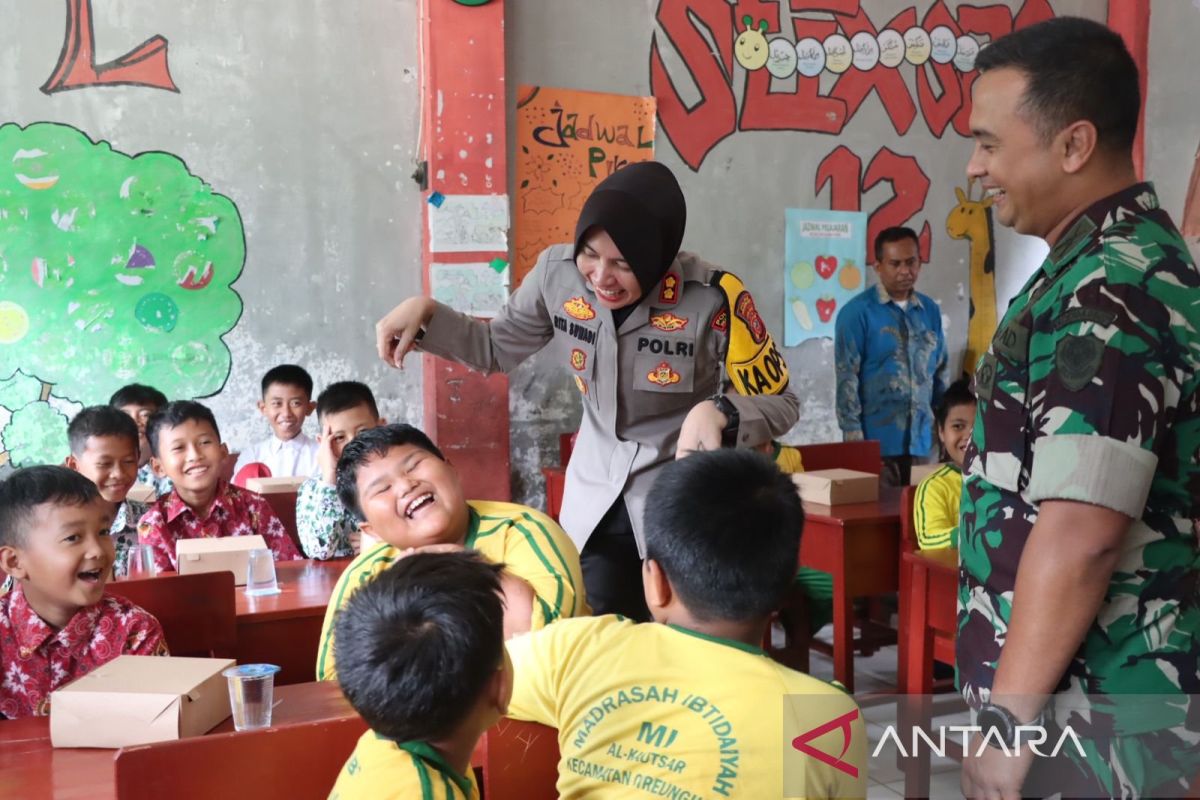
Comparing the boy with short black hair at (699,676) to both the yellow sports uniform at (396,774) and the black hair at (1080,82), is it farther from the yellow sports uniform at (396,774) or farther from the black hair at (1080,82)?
the black hair at (1080,82)

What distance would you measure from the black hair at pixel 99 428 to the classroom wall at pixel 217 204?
1165 mm

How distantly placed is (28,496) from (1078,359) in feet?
6.36

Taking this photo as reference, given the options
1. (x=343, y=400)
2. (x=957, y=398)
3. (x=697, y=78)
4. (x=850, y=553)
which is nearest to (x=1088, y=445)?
(x=850, y=553)

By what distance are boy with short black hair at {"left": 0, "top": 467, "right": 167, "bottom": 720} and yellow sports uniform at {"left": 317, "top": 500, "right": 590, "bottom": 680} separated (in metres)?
0.44

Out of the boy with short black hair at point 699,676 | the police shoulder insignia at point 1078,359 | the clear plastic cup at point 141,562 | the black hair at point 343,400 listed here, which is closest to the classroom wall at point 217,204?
the black hair at point 343,400

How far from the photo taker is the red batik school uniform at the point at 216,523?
2988 mm

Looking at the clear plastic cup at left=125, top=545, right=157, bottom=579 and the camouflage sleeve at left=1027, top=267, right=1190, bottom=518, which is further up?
the camouflage sleeve at left=1027, top=267, right=1190, bottom=518

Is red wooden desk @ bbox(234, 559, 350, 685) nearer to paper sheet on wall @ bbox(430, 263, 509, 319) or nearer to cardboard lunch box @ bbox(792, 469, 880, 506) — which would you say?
cardboard lunch box @ bbox(792, 469, 880, 506)

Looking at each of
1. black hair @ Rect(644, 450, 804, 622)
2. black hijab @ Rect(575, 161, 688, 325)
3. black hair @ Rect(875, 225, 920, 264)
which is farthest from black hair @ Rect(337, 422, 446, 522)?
black hair @ Rect(875, 225, 920, 264)

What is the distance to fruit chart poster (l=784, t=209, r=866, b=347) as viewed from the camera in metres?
5.52

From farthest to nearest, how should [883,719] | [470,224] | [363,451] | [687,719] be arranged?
[470,224] < [883,719] < [363,451] < [687,719]

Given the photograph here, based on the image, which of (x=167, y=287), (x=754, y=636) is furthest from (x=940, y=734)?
(x=167, y=287)

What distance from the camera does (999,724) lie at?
3.94 feet

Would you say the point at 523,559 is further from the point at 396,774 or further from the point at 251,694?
the point at 396,774
